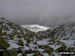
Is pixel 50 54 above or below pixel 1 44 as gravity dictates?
below

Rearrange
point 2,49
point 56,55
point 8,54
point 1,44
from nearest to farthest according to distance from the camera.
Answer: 1. point 8,54
2. point 2,49
3. point 1,44
4. point 56,55

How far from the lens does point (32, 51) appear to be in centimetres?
1702

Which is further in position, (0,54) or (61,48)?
(61,48)

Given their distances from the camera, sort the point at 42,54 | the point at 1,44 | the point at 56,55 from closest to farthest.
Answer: the point at 1,44
the point at 42,54
the point at 56,55

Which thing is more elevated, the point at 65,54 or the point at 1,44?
the point at 1,44

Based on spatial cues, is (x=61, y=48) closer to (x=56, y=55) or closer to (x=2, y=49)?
(x=56, y=55)

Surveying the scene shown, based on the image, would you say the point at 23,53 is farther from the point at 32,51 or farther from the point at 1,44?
the point at 1,44

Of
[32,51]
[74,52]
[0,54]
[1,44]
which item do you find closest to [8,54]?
[0,54]

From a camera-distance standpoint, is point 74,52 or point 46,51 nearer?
point 46,51

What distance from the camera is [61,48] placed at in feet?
68.9

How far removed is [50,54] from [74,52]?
4.51 metres

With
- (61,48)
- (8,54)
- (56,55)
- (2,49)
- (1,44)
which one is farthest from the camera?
(61,48)

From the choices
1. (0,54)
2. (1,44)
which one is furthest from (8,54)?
(1,44)

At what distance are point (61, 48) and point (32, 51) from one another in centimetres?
614
